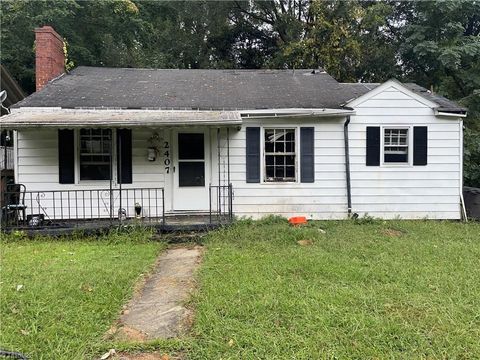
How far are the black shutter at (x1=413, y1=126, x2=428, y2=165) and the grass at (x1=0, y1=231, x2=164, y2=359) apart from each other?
6134 mm

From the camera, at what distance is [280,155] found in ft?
28.7

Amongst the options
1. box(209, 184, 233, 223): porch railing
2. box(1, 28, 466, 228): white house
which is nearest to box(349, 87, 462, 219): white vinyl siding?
box(1, 28, 466, 228): white house

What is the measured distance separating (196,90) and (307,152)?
134 inches

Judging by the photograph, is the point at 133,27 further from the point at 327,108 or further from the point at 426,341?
the point at 426,341

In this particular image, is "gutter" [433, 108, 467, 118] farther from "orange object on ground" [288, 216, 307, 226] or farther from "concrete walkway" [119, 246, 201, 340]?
"concrete walkway" [119, 246, 201, 340]

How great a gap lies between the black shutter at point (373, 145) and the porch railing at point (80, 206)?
4.74 m

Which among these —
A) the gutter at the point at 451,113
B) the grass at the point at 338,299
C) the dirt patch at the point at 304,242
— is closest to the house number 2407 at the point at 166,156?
the grass at the point at 338,299

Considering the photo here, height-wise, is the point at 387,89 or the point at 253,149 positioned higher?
the point at 387,89

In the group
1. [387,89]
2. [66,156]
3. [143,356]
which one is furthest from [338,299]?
[66,156]

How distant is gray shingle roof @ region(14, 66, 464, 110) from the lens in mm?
8680

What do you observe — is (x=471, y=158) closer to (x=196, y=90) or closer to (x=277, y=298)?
(x=196, y=90)

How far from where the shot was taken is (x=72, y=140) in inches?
323

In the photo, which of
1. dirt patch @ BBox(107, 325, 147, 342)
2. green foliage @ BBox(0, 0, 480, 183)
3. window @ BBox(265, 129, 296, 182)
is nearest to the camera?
dirt patch @ BBox(107, 325, 147, 342)

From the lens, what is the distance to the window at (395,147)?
8773 mm
